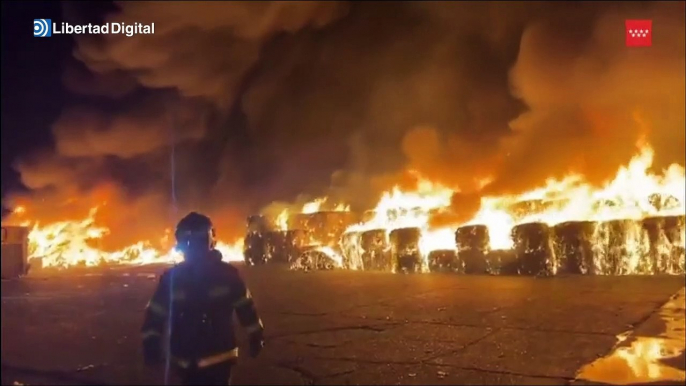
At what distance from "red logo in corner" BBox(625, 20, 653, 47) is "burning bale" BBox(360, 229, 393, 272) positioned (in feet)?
20.9

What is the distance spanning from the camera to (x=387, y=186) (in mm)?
14688

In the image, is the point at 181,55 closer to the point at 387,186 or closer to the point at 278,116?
the point at 278,116

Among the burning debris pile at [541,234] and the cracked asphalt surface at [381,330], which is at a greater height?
the burning debris pile at [541,234]

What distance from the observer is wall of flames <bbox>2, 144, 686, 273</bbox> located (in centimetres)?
992

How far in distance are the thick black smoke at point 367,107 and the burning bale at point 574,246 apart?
84.4 inches

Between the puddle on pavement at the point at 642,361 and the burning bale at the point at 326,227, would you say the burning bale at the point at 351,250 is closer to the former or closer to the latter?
the burning bale at the point at 326,227

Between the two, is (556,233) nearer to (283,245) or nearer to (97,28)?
(283,245)

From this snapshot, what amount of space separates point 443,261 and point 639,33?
6.28 metres

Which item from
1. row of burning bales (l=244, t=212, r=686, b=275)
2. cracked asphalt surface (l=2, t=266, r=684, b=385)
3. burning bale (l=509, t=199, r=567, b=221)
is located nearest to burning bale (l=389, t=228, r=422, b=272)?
row of burning bales (l=244, t=212, r=686, b=275)

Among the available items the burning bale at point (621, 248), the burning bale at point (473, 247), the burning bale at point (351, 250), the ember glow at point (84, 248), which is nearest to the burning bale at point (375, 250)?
the burning bale at point (351, 250)

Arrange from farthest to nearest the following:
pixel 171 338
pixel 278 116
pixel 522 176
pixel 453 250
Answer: pixel 278 116, pixel 522 176, pixel 453 250, pixel 171 338

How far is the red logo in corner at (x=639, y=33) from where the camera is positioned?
12.1 metres

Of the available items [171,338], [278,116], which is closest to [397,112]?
[278,116]

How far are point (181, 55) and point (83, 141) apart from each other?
Answer: 13.0ft
